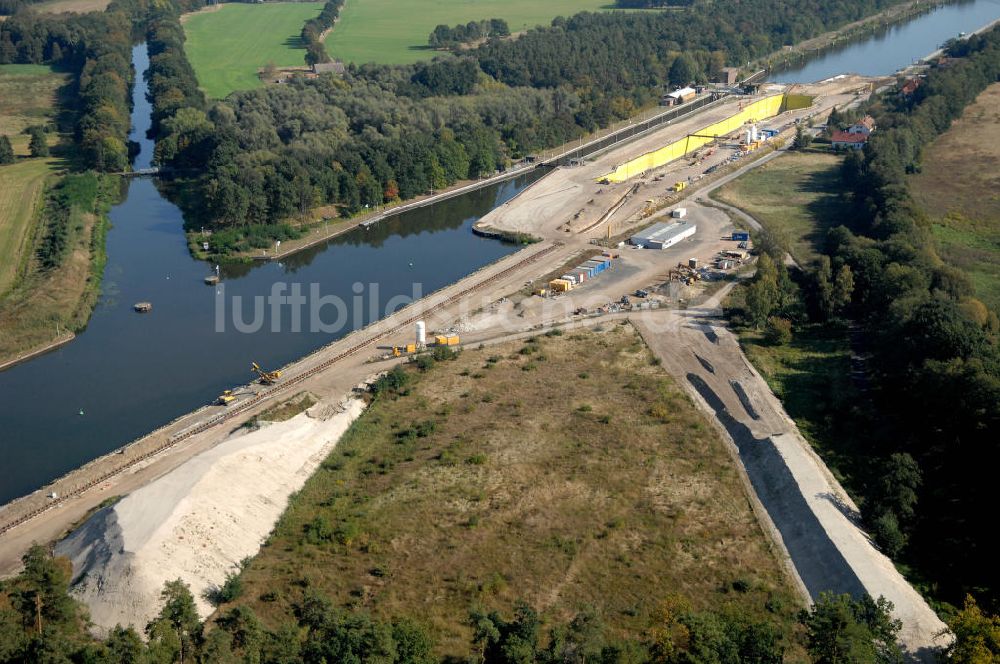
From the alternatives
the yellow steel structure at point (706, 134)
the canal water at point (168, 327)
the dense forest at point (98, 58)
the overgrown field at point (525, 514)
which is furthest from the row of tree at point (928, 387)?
the dense forest at point (98, 58)

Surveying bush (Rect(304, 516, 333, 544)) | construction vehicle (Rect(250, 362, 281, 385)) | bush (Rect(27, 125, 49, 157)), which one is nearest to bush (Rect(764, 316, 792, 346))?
construction vehicle (Rect(250, 362, 281, 385))

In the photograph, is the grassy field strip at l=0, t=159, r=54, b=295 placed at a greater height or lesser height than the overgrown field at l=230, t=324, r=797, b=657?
greater

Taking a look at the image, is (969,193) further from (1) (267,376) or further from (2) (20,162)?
(2) (20,162)

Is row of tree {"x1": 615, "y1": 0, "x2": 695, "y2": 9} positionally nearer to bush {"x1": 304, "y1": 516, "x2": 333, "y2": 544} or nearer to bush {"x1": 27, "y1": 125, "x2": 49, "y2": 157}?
bush {"x1": 27, "y1": 125, "x2": 49, "y2": 157}

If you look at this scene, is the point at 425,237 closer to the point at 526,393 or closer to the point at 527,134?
the point at 527,134

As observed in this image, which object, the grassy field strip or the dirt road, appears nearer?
the dirt road

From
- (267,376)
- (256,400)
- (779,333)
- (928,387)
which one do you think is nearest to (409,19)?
(779,333)

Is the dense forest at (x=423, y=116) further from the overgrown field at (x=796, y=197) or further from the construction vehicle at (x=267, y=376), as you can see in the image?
the overgrown field at (x=796, y=197)
